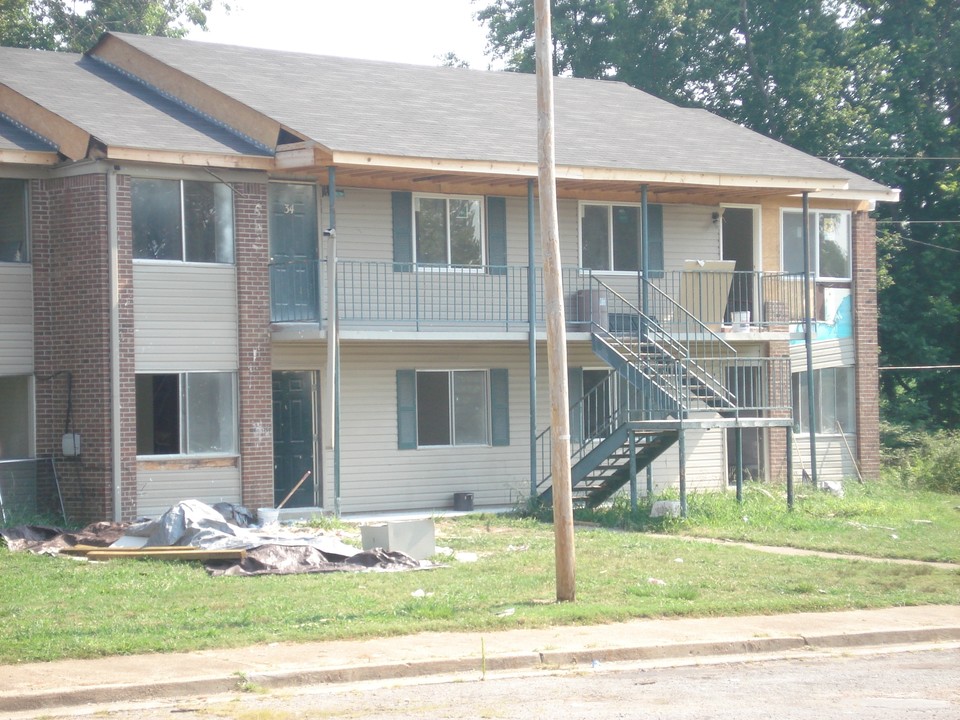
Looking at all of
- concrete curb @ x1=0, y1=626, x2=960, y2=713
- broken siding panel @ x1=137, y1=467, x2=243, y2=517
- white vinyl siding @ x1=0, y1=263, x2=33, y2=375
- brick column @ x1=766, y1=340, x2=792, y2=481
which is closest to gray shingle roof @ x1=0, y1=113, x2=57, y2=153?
white vinyl siding @ x1=0, y1=263, x2=33, y2=375

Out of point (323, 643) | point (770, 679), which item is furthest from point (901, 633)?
point (323, 643)

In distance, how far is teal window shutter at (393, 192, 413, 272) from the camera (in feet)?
72.4

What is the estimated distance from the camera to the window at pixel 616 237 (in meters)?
24.1

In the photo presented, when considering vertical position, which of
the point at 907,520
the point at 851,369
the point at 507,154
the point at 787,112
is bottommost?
the point at 907,520

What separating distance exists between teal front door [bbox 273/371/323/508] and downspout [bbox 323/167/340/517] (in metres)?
1.32

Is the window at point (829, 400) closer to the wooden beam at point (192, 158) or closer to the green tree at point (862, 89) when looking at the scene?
the green tree at point (862, 89)

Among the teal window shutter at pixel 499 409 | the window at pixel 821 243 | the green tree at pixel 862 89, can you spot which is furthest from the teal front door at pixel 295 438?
the green tree at pixel 862 89

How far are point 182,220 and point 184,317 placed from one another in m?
1.42

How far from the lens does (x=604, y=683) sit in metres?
9.96

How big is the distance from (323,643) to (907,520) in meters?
12.3

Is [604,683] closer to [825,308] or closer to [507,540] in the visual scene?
[507,540]

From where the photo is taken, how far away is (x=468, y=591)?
1330 cm

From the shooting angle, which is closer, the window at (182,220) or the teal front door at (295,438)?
the window at (182,220)

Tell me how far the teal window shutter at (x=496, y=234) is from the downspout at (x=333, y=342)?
354 cm
